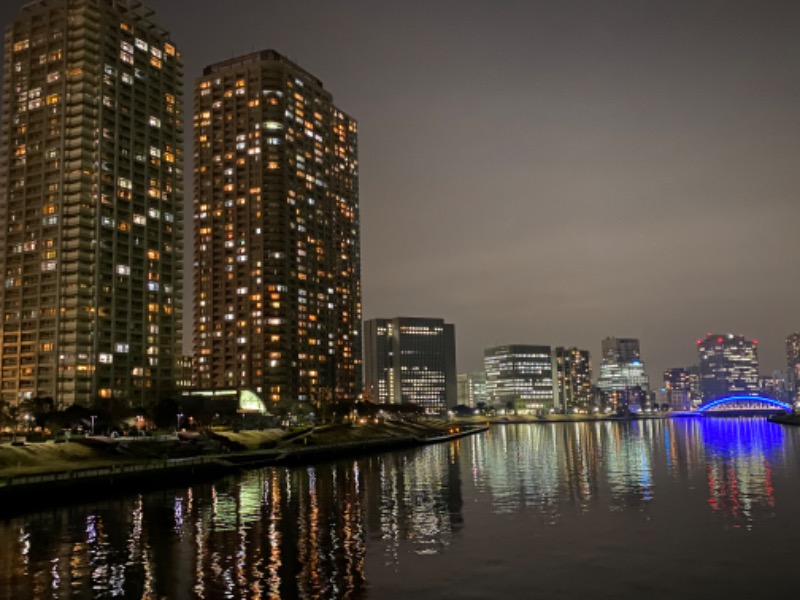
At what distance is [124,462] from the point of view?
104m

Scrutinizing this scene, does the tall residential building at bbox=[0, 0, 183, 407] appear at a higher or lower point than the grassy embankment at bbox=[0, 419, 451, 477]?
higher

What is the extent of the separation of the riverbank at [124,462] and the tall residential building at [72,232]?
5470 centimetres

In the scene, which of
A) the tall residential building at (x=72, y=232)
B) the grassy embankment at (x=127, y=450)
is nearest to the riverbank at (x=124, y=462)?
the grassy embankment at (x=127, y=450)

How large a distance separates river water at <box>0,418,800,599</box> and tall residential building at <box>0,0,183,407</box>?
10110 centimetres

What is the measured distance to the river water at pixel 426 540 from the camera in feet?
140

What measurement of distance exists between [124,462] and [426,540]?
210 feet

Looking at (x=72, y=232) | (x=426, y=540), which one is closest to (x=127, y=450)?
(x=426, y=540)

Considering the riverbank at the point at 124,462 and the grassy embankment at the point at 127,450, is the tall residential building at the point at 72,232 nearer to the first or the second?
the grassy embankment at the point at 127,450

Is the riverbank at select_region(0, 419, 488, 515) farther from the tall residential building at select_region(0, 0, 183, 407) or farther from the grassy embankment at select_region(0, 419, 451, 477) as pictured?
the tall residential building at select_region(0, 0, 183, 407)

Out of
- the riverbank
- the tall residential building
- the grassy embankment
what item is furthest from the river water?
the tall residential building

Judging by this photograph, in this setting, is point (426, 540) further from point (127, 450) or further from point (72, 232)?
point (72, 232)

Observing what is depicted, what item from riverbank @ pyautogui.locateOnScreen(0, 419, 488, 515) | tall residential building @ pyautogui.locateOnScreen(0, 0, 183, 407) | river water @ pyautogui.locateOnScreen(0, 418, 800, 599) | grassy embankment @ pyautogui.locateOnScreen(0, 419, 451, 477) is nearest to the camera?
river water @ pyautogui.locateOnScreen(0, 418, 800, 599)

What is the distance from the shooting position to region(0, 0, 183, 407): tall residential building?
182375mm

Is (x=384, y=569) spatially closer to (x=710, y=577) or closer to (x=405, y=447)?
(x=710, y=577)
